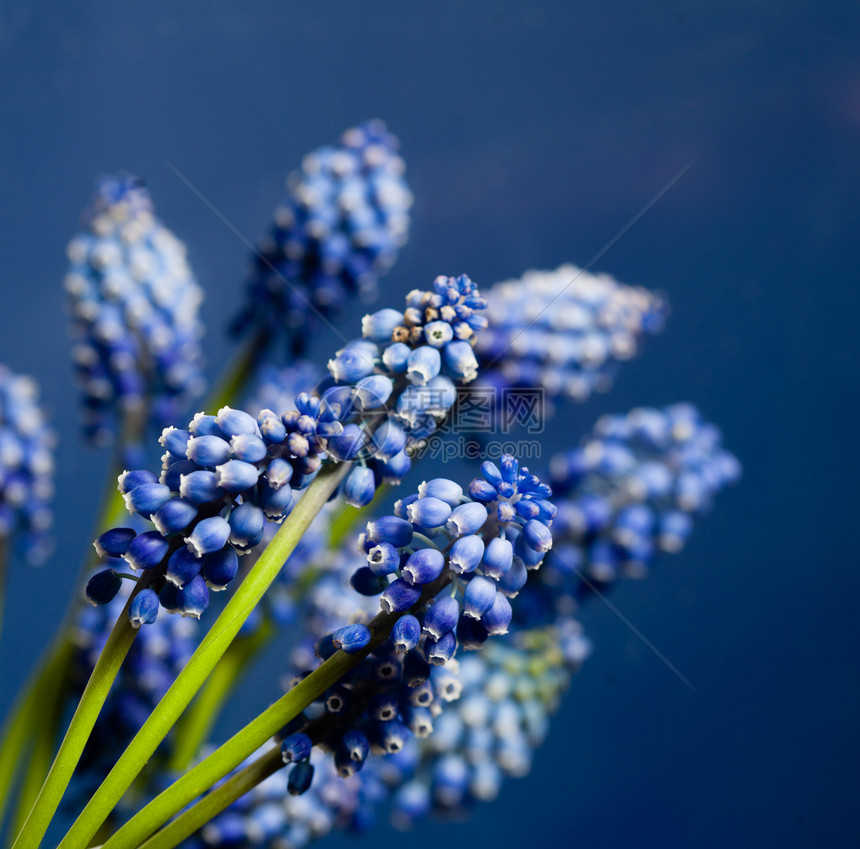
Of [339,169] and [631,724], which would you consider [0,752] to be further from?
[631,724]

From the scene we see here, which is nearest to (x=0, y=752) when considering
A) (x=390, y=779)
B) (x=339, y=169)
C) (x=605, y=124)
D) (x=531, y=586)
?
(x=390, y=779)

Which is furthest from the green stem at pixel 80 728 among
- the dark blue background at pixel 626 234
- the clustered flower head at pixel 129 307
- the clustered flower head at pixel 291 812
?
the dark blue background at pixel 626 234

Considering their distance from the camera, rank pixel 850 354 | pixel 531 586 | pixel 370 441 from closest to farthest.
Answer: pixel 370 441, pixel 531 586, pixel 850 354

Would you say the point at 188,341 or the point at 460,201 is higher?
the point at 460,201

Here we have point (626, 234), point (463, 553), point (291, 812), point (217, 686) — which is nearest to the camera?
point (463, 553)

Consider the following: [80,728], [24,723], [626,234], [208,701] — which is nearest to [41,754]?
[24,723]

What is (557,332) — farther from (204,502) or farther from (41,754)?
(41,754)

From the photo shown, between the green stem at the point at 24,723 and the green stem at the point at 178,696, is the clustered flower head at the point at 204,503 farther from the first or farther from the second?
the green stem at the point at 24,723
